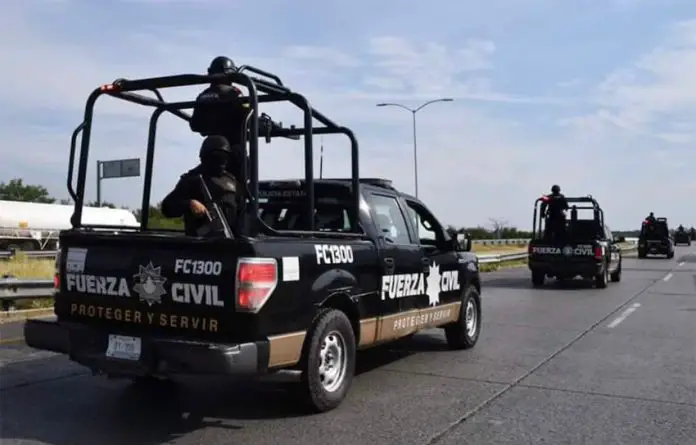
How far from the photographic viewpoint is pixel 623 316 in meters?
12.9

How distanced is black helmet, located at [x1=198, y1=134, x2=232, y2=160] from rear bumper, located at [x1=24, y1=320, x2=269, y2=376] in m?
1.57

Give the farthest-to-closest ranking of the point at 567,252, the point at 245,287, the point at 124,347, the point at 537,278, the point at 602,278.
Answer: the point at 537,278 < the point at 602,278 < the point at 567,252 < the point at 124,347 < the point at 245,287

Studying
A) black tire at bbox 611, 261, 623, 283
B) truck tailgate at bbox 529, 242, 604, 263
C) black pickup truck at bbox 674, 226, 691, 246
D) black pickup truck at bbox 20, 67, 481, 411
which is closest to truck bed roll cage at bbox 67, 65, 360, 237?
black pickup truck at bbox 20, 67, 481, 411

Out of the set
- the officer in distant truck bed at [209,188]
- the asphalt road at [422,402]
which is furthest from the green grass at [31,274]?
the officer in distant truck bed at [209,188]

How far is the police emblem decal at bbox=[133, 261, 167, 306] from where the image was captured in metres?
5.34

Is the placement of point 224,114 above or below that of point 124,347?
above

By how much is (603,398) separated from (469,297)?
279cm

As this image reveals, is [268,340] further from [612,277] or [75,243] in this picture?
[612,277]

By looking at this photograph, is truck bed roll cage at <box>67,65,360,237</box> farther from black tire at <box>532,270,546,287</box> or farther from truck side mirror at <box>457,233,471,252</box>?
black tire at <box>532,270,546,287</box>

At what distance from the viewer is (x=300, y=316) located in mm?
5504

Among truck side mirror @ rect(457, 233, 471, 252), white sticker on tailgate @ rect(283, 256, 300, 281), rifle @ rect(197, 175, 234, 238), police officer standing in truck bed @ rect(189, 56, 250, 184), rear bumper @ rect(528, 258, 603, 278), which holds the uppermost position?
police officer standing in truck bed @ rect(189, 56, 250, 184)

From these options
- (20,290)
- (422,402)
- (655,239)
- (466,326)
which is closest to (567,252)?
(466,326)

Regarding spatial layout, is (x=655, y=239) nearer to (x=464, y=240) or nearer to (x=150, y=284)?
(x=464, y=240)

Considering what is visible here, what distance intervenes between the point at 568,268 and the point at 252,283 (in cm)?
1540
